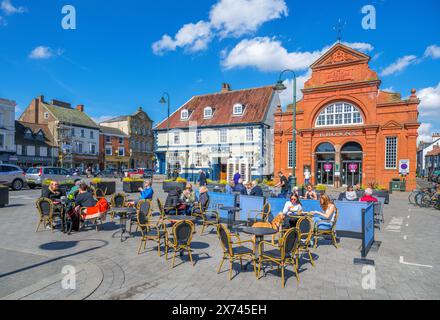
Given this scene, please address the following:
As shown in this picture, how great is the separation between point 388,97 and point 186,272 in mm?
27694

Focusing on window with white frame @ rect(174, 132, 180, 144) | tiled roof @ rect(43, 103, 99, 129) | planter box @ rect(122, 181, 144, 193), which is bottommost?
planter box @ rect(122, 181, 144, 193)

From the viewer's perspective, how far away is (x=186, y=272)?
230 inches

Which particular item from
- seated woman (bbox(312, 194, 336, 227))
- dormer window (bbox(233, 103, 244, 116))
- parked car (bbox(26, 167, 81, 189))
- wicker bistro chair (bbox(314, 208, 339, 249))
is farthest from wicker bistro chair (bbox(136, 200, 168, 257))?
dormer window (bbox(233, 103, 244, 116))

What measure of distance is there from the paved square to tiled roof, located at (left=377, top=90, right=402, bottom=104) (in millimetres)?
21356

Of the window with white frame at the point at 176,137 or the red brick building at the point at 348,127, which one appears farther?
the window with white frame at the point at 176,137

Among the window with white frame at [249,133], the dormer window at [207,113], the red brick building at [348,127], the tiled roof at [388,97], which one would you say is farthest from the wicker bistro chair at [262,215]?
the dormer window at [207,113]

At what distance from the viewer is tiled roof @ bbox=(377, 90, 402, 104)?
2653cm

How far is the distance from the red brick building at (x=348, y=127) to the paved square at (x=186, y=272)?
2011cm

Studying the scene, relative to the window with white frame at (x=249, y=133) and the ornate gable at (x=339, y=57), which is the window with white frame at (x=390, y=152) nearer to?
the ornate gable at (x=339, y=57)

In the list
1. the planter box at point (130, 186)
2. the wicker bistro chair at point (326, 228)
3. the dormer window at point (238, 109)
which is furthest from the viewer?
the dormer window at point (238, 109)

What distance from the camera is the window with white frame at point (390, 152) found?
2652 centimetres

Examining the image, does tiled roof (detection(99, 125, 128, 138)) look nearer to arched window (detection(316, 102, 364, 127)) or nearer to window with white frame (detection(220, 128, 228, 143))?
window with white frame (detection(220, 128, 228, 143))
